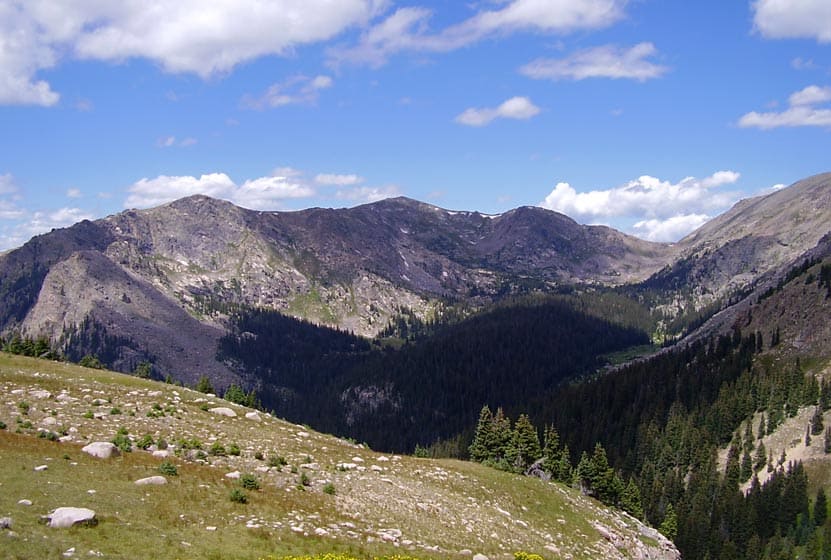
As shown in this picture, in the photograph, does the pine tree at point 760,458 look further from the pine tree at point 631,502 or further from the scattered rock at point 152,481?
the scattered rock at point 152,481

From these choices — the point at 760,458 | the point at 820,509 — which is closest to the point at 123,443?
the point at 820,509

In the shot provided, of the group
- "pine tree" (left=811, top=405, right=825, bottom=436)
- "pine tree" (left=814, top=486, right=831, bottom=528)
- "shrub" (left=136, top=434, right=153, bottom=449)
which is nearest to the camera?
"shrub" (left=136, top=434, right=153, bottom=449)

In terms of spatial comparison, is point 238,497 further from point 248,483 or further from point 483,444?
point 483,444

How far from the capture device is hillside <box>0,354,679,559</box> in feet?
88.8

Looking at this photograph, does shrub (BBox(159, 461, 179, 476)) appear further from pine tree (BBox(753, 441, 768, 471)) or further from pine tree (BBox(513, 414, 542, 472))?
pine tree (BBox(753, 441, 768, 471))

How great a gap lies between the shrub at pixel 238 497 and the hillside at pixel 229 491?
1.46 ft

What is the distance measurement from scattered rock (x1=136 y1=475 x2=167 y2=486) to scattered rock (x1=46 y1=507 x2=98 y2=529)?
683 centimetres

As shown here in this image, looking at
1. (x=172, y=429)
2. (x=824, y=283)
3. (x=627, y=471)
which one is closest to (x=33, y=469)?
(x=172, y=429)

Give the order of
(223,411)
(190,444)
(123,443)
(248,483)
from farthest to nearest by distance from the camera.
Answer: (223,411), (190,444), (123,443), (248,483)

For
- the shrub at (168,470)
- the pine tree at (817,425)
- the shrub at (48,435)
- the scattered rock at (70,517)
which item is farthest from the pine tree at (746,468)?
the scattered rock at (70,517)

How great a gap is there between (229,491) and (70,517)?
10.4 m

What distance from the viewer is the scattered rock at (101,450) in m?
37.0

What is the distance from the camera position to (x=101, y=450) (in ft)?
123

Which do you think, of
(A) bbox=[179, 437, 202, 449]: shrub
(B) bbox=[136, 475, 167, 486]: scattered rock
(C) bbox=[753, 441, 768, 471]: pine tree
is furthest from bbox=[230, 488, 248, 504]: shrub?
(C) bbox=[753, 441, 768, 471]: pine tree
